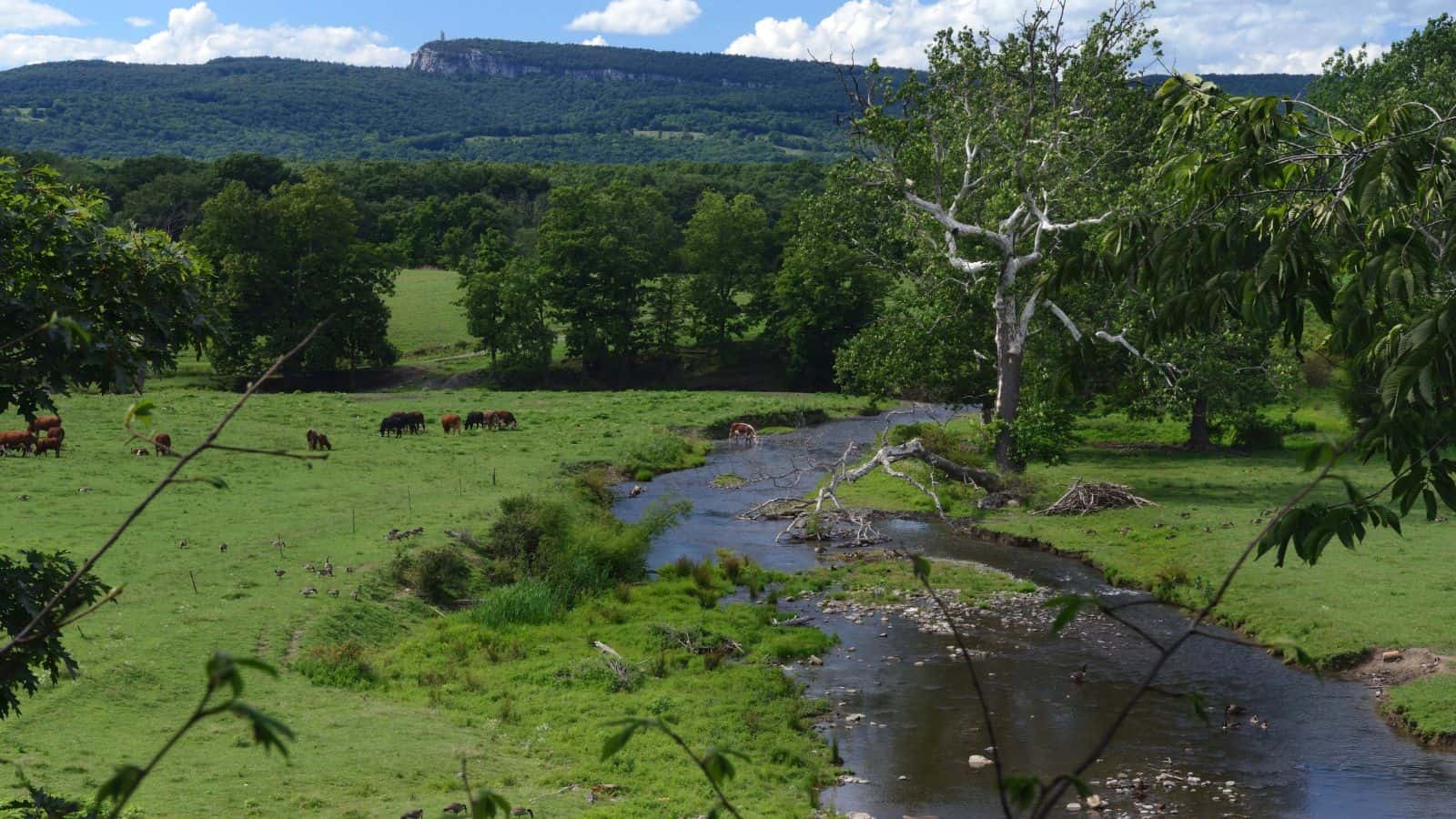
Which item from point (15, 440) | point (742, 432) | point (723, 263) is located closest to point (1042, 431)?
point (742, 432)

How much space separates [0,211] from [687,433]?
38251mm

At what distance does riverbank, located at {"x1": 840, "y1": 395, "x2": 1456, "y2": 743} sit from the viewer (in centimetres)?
1922

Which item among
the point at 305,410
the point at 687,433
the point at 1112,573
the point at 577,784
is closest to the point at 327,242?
the point at 305,410

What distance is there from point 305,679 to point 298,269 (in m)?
50.2

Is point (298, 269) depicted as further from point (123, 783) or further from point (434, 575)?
point (123, 783)

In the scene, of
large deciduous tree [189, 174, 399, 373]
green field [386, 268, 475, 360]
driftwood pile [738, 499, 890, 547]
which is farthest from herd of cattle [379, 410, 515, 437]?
green field [386, 268, 475, 360]

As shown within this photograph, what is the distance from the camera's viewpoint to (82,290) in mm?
8883

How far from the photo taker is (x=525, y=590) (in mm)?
22375

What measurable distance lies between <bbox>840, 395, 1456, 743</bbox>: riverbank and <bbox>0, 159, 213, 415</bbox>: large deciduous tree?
443 inches

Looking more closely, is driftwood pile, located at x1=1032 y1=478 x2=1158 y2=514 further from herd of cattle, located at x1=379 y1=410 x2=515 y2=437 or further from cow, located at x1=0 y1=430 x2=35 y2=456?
cow, located at x1=0 y1=430 x2=35 y2=456

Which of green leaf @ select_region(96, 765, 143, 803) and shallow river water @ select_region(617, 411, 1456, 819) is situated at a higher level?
green leaf @ select_region(96, 765, 143, 803)

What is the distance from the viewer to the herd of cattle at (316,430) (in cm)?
3247

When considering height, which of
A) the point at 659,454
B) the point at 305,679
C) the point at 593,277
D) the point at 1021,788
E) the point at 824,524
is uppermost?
the point at 1021,788

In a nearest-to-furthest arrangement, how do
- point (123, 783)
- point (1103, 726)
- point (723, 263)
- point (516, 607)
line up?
point (123, 783) < point (1103, 726) < point (516, 607) < point (723, 263)
